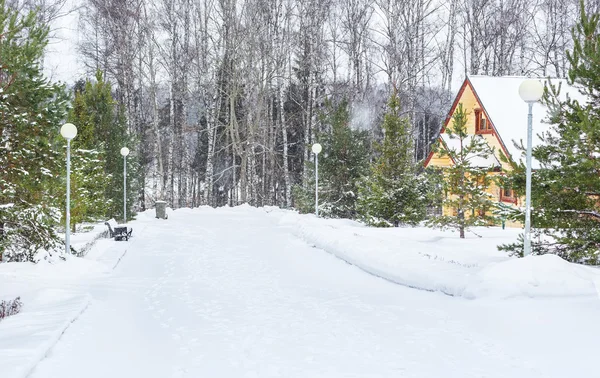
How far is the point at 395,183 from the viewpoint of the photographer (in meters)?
21.2

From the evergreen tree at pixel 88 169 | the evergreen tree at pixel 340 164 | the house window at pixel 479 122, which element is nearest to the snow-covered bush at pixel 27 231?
the evergreen tree at pixel 88 169

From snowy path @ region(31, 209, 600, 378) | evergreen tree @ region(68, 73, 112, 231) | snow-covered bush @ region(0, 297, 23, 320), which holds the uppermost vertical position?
evergreen tree @ region(68, 73, 112, 231)

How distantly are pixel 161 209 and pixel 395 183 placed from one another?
13.8 meters

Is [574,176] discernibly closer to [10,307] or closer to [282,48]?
[10,307]

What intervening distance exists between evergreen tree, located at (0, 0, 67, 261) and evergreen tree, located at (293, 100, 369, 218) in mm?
14619

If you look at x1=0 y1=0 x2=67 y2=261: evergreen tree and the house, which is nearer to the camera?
x1=0 y1=0 x2=67 y2=261: evergreen tree

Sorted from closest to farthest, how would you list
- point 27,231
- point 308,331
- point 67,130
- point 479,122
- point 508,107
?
1. point 308,331
2. point 27,231
3. point 67,130
4. point 508,107
5. point 479,122

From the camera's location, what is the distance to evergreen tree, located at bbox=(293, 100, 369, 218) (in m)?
25.4

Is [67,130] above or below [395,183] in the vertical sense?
above

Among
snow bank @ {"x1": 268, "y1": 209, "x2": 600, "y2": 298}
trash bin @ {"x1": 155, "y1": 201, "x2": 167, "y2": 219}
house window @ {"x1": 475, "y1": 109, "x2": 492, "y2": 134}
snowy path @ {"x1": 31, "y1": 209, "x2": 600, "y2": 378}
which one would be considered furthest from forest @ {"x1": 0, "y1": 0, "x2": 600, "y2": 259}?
snowy path @ {"x1": 31, "y1": 209, "x2": 600, "y2": 378}

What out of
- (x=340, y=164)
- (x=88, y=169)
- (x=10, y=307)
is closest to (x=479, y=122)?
(x=340, y=164)

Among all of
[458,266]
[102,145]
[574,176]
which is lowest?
[458,266]

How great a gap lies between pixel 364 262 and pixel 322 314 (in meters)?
4.49

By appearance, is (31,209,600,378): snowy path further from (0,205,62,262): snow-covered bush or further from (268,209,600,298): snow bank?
(0,205,62,262): snow-covered bush
